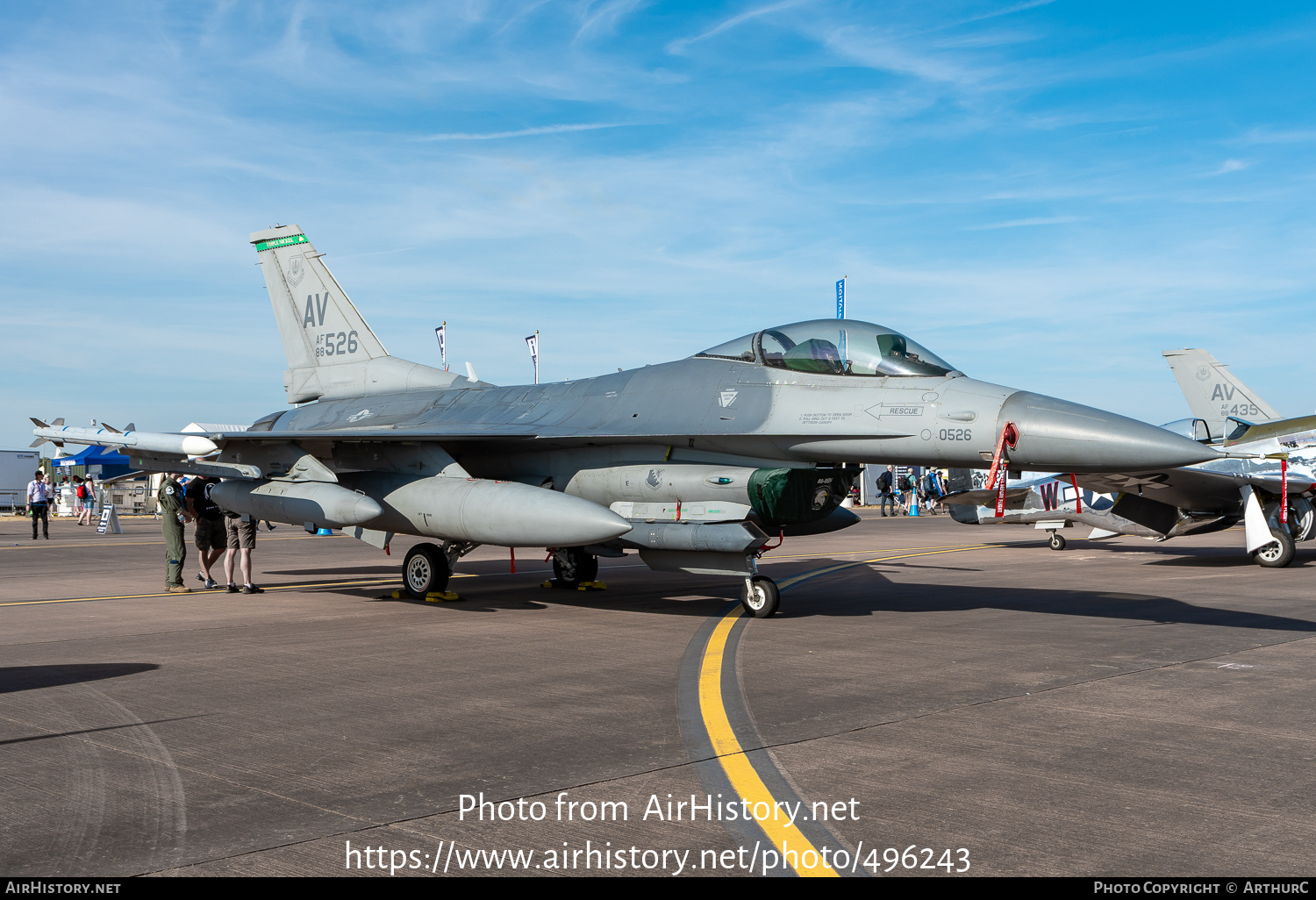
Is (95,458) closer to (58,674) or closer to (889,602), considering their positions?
(58,674)

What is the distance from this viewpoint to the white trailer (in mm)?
47125

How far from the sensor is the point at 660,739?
5.58 m

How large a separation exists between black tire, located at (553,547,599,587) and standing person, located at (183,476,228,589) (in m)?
4.66

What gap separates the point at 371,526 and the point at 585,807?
849cm

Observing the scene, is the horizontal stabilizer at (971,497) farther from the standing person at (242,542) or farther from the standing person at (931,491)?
the standing person at (931,491)

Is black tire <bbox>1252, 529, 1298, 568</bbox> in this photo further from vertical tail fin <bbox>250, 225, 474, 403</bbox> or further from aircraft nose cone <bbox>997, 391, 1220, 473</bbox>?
vertical tail fin <bbox>250, 225, 474, 403</bbox>

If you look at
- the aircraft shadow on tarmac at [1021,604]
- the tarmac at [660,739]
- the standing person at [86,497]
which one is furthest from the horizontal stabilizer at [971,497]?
the standing person at [86,497]

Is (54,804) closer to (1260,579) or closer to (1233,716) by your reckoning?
(1233,716)

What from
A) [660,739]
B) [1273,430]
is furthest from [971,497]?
[660,739]

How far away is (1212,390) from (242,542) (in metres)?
24.3

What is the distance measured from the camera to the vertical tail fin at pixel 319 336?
15.3m

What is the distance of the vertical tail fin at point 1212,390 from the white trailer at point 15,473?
4748 centimetres

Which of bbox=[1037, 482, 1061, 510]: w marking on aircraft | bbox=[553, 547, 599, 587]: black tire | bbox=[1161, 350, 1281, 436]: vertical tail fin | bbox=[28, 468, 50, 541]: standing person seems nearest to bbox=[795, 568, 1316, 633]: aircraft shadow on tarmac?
bbox=[553, 547, 599, 587]: black tire

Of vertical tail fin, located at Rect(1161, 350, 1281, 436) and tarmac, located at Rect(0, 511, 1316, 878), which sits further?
vertical tail fin, located at Rect(1161, 350, 1281, 436)
